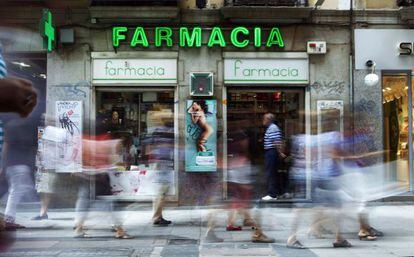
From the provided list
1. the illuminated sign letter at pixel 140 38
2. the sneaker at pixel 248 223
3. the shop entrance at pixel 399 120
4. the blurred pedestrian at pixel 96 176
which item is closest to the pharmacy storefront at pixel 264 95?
the illuminated sign letter at pixel 140 38

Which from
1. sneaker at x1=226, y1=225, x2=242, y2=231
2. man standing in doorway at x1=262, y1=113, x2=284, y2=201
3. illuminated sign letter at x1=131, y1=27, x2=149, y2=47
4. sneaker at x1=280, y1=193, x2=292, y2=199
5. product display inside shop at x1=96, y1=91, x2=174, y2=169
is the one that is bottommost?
sneaker at x1=226, y1=225, x2=242, y2=231

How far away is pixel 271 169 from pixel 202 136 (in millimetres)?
1719

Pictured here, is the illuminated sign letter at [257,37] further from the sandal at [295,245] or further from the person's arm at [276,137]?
the sandal at [295,245]

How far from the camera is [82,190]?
357 inches

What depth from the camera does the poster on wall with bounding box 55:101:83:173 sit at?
1230 cm

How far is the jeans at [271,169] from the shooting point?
12125 mm

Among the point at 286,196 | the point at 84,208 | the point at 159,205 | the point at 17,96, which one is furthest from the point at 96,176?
the point at 17,96

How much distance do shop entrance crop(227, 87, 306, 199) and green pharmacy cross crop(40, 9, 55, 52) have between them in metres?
4.06

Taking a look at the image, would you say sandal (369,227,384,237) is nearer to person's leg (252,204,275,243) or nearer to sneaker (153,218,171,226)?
person's leg (252,204,275,243)

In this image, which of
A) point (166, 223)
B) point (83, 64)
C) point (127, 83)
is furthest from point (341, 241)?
point (83, 64)

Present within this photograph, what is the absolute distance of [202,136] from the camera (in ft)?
41.3

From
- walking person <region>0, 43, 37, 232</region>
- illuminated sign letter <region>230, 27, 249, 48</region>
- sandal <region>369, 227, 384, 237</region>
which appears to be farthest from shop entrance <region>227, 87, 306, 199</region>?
walking person <region>0, 43, 37, 232</region>

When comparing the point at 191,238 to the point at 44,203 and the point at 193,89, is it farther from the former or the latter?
the point at 193,89

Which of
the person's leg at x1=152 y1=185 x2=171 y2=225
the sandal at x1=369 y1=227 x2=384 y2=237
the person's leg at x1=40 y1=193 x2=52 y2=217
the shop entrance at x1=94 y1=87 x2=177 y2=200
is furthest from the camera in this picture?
the shop entrance at x1=94 y1=87 x2=177 y2=200
